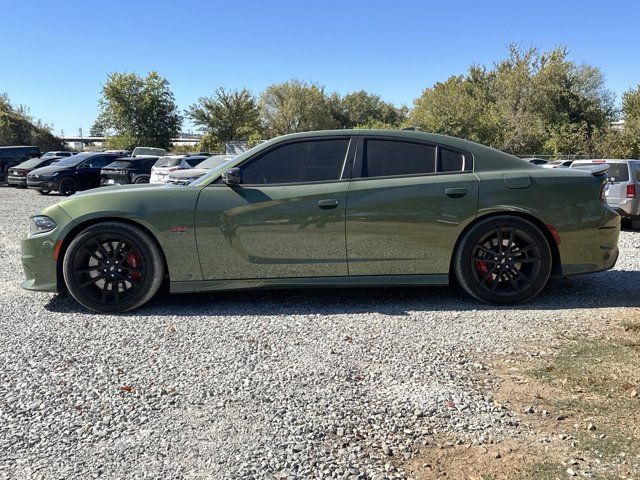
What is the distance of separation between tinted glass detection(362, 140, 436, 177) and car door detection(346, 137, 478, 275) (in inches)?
1.4

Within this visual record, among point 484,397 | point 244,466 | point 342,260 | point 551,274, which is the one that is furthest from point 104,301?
point 551,274

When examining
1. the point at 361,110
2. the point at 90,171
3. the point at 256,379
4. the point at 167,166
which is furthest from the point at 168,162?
the point at 361,110

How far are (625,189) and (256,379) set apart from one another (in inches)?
392

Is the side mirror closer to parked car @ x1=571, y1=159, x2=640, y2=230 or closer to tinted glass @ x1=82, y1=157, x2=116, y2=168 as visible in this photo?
parked car @ x1=571, y1=159, x2=640, y2=230

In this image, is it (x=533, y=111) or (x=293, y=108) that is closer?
(x=533, y=111)

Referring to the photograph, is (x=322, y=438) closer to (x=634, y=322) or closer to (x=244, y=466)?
(x=244, y=466)

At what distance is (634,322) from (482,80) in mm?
54770

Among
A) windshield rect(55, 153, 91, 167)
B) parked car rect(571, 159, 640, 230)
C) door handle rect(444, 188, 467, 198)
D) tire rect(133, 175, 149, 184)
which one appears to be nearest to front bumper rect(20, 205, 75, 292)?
door handle rect(444, 188, 467, 198)

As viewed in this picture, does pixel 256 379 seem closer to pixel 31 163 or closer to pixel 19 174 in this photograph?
pixel 19 174

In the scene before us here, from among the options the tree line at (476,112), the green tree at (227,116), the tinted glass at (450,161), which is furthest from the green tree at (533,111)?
the tinted glass at (450,161)

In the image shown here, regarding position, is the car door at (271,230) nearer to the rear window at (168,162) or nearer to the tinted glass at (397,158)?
the tinted glass at (397,158)

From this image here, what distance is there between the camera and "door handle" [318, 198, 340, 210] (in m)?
4.52

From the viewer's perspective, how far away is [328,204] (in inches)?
178

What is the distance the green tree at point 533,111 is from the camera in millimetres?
38125
